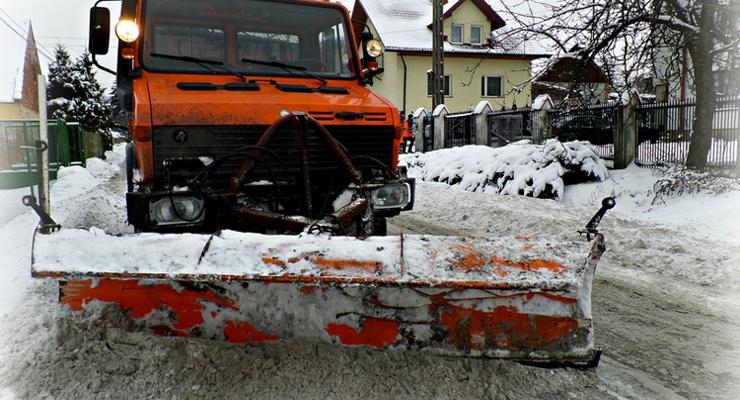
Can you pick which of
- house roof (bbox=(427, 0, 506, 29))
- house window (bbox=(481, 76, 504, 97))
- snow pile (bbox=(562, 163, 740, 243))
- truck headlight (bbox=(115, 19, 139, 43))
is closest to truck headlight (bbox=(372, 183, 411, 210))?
truck headlight (bbox=(115, 19, 139, 43))

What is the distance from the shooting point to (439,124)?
18625mm

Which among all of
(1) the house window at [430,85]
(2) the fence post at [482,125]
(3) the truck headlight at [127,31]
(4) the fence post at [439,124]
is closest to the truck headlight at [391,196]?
(3) the truck headlight at [127,31]

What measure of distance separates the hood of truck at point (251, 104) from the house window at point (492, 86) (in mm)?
28667

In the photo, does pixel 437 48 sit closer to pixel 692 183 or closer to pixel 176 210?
pixel 692 183

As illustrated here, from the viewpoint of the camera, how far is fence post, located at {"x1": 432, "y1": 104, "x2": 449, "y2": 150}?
1850cm

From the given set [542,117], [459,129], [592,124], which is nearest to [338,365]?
[592,124]

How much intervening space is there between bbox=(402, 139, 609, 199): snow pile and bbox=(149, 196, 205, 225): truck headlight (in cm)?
730

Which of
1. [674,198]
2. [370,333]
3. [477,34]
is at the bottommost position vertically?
[370,333]

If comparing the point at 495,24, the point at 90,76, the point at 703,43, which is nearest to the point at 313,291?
the point at 703,43

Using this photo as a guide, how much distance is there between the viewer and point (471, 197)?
10.2 meters

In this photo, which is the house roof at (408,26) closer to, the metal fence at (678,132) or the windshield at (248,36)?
the metal fence at (678,132)

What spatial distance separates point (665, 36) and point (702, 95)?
3.95 feet

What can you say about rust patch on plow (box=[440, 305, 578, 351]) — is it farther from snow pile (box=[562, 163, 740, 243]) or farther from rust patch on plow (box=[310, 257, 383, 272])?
snow pile (box=[562, 163, 740, 243])

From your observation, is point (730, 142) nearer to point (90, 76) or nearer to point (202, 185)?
point (202, 185)
